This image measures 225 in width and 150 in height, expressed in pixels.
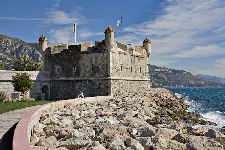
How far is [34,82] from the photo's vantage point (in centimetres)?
3294

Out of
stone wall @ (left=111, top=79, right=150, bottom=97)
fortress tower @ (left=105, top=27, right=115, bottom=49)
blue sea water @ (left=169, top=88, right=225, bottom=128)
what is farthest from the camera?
blue sea water @ (left=169, top=88, right=225, bottom=128)

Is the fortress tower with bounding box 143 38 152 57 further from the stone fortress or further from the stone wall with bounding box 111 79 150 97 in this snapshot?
the stone wall with bounding box 111 79 150 97

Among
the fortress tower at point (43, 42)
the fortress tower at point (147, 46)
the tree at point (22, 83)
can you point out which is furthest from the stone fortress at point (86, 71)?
the fortress tower at point (147, 46)

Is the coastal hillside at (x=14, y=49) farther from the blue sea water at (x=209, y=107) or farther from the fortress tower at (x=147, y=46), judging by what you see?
the fortress tower at (x=147, y=46)

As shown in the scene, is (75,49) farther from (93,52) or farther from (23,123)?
(23,123)

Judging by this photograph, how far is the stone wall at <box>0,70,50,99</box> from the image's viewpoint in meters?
30.3

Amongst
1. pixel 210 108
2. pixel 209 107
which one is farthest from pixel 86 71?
pixel 209 107

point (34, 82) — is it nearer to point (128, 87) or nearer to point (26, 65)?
point (128, 87)

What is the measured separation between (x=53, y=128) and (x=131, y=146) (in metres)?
3.13

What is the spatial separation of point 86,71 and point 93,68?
30.1 inches

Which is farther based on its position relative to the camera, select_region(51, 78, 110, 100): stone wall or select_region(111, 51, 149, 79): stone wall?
select_region(111, 51, 149, 79): stone wall

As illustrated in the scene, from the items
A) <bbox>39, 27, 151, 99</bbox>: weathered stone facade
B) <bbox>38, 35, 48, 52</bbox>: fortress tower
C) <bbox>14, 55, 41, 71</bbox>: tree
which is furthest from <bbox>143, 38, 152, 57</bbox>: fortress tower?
<bbox>14, 55, 41, 71</bbox>: tree

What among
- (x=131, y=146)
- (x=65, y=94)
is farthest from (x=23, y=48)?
(x=131, y=146)

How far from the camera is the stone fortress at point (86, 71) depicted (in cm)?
3136
